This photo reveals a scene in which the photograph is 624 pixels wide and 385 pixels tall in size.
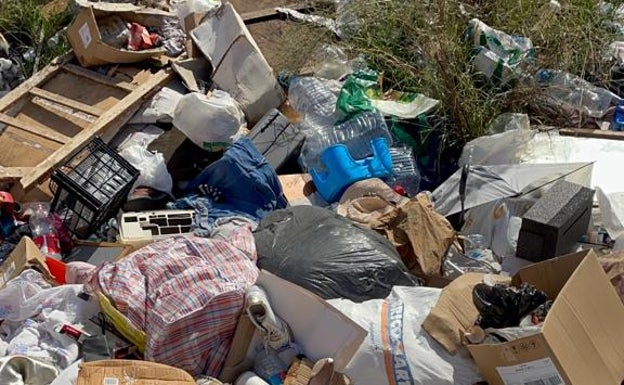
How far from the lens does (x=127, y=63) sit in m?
5.36

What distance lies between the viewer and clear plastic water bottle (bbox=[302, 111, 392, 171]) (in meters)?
4.79

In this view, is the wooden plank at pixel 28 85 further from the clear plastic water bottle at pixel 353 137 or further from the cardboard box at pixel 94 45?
the clear plastic water bottle at pixel 353 137

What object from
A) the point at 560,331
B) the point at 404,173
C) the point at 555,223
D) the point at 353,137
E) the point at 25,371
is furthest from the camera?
the point at 353,137

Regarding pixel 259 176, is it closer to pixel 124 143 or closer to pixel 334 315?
pixel 124 143

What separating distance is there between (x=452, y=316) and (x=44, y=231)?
2248mm

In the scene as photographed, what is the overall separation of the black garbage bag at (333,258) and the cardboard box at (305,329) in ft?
0.83

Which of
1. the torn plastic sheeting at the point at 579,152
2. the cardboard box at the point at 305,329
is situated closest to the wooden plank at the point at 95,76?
the cardboard box at the point at 305,329

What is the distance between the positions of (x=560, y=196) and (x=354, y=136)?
1415 millimetres

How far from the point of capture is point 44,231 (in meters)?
4.21

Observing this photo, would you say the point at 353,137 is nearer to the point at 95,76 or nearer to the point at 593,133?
the point at 593,133

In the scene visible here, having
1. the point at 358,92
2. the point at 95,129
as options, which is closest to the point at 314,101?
the point at 358,92

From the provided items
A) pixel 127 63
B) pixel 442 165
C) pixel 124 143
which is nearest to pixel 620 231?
pixel 442 165

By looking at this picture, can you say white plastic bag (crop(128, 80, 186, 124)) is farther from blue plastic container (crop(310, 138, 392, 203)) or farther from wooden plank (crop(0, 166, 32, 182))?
blue plastic container (crop(310, 138, 392, 203))

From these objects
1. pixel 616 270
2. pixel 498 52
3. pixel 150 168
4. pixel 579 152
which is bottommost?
pixel 150 168
